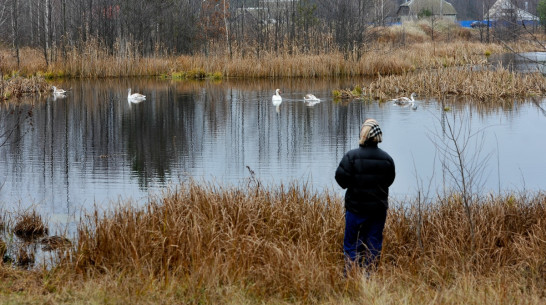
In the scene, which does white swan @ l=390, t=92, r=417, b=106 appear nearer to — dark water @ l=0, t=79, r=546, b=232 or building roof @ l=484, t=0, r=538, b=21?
dark water @ l=0, t=79, r=546, b=232

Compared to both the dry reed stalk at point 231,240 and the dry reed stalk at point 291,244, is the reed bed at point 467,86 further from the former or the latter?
the dry reed stalk at point 231,240

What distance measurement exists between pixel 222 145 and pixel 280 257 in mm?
11076

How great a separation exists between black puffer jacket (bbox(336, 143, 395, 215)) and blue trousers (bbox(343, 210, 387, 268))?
11 cm

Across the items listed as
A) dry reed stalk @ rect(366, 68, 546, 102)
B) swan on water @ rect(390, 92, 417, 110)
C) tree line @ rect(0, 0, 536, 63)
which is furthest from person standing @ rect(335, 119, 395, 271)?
tree line @ rect(0, 0, 536, 63)

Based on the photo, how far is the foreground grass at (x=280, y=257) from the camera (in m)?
6.36

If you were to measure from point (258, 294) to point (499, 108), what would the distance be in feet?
64.9

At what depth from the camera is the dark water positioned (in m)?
13.0

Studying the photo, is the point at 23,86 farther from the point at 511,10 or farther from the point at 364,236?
the point at 364,236

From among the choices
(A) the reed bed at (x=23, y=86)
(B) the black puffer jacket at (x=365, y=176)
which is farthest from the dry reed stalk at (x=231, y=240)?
(A) the reed bed at (x=23, y=86)

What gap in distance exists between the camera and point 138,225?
325 inches

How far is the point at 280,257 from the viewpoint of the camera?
7.01 m

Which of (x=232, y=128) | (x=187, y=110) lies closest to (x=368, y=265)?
(x=232, y=128)

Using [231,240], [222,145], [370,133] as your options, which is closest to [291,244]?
[231,240]

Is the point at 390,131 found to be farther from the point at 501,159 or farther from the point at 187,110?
the point at 187,110
